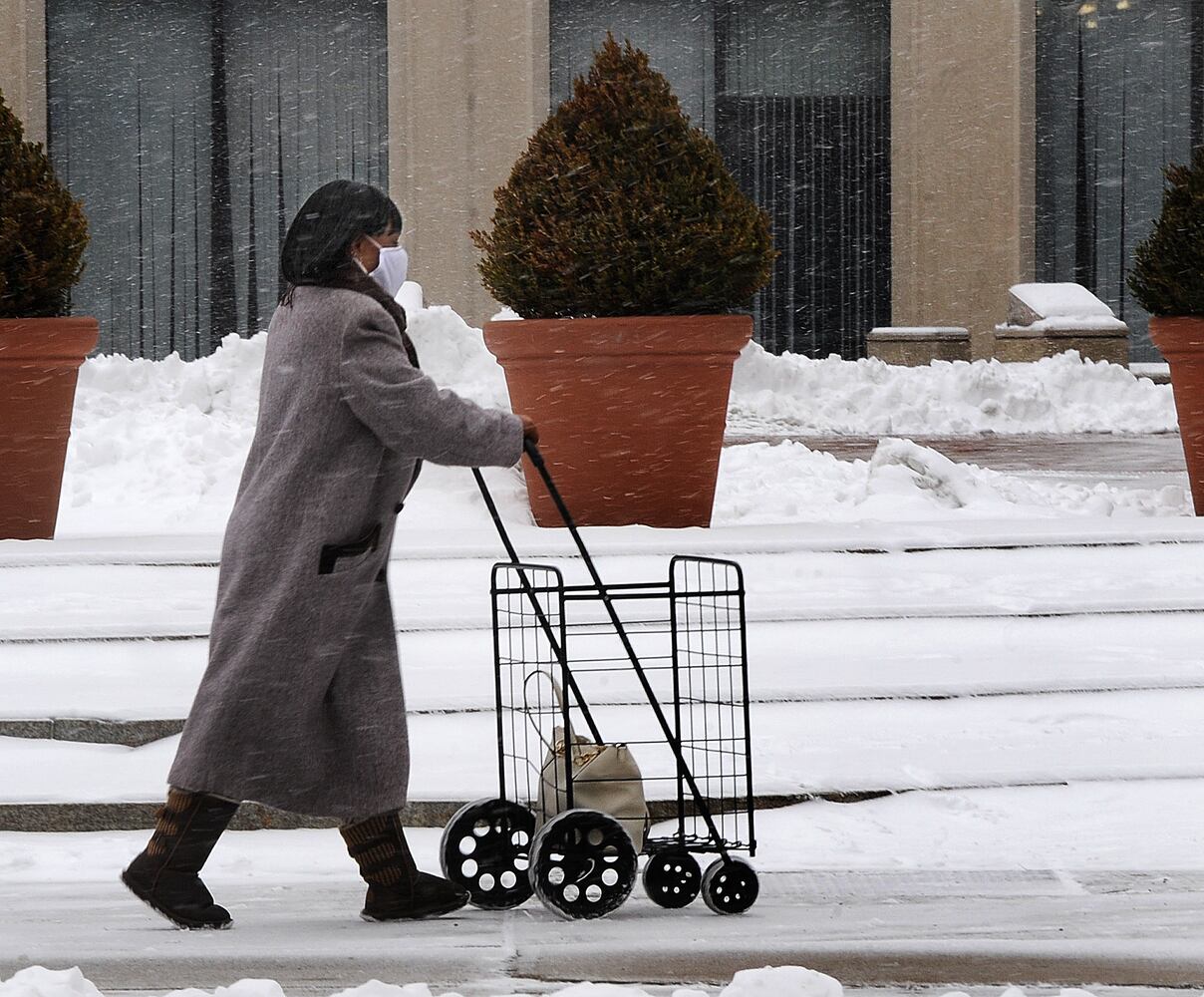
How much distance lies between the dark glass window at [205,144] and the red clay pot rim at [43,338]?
44.1 feet

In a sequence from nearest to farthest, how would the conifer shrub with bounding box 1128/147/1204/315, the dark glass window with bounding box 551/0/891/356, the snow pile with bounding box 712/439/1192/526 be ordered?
the conifer shrub with bounding box 1128/147/1204/315 → the snow pile with bounding box 712/439/1192/526 → the dark glass window with bounding box 551/0/891/356

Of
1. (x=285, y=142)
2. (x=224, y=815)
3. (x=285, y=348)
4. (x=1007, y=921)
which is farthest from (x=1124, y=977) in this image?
(x=285, y=142)

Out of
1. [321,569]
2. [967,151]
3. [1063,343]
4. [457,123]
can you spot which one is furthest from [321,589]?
[967,151]

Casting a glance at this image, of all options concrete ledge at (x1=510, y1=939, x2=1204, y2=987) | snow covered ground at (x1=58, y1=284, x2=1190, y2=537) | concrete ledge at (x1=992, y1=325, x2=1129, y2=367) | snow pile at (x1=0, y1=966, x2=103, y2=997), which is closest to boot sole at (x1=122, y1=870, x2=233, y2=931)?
snow pile at (x1=0, y1=966, x2=103, y2=997)

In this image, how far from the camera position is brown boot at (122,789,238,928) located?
3.92 metres

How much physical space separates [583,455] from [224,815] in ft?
11.1

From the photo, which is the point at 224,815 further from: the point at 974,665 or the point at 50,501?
the point at 50,501

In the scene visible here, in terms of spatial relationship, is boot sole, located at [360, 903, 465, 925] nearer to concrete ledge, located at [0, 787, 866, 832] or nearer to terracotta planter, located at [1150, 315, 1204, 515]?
concrete ledge, located at [0, 787, 866, 832]

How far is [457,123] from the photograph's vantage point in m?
19.5

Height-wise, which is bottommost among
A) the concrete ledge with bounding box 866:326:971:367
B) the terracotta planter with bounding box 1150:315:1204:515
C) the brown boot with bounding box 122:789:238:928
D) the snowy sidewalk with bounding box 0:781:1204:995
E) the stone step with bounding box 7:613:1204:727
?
the snowy sidewalk with bounding box 0:781:1204:995

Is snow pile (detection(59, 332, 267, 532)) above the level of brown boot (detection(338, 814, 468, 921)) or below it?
above

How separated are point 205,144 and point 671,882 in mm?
17656

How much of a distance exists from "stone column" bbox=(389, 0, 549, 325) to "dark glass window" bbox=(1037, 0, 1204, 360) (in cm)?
630

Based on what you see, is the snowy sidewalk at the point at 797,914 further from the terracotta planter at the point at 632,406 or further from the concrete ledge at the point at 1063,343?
the concrete ledge at the point at 1063,343
